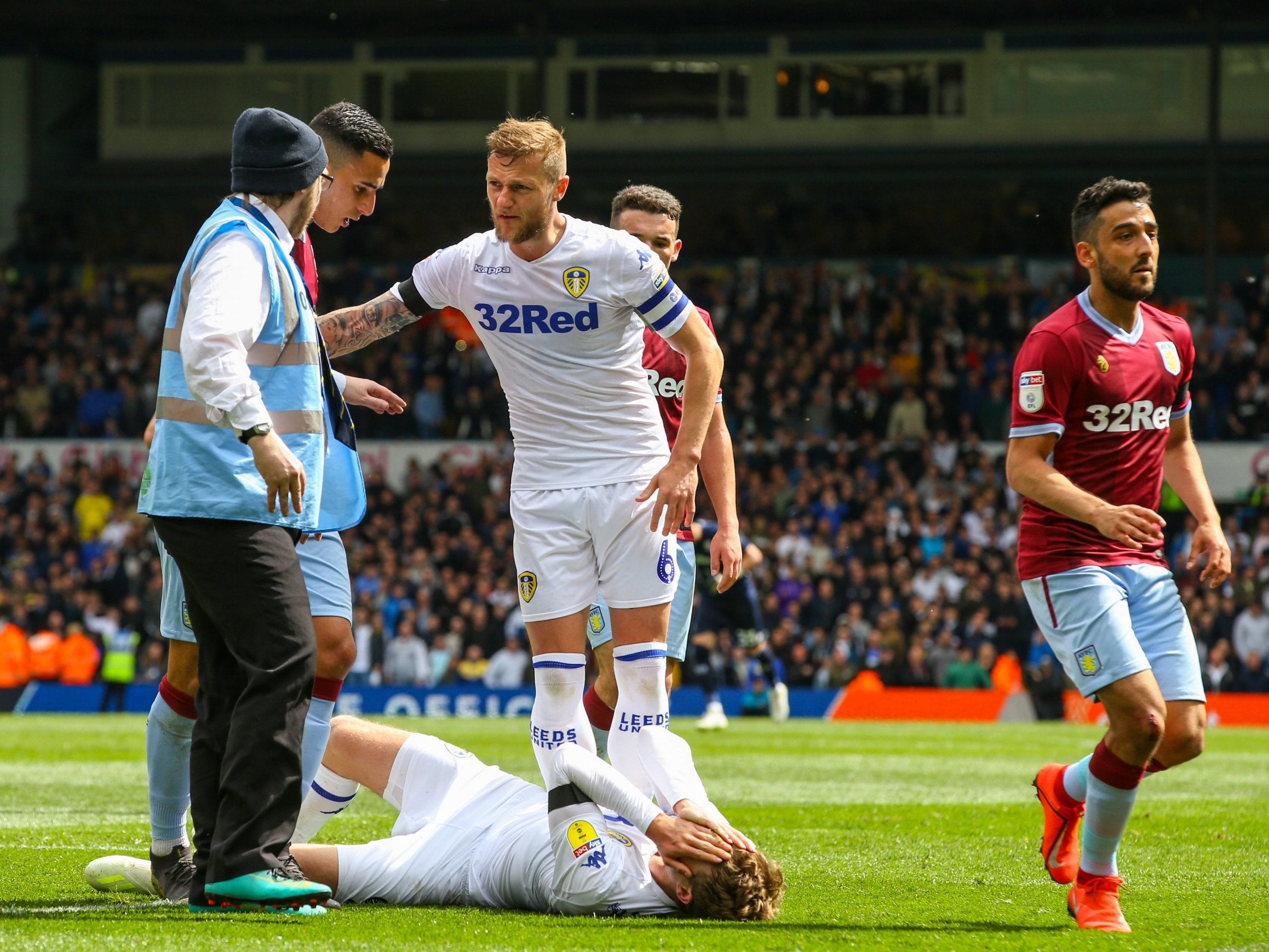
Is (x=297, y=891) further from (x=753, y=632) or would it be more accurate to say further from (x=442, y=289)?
(x=753, y=632)

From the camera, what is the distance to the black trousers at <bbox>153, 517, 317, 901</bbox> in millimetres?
4574

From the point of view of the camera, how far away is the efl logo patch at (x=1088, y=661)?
5.18m

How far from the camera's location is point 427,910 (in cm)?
514

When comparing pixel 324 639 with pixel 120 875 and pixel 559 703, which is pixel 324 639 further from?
pixel 120 875

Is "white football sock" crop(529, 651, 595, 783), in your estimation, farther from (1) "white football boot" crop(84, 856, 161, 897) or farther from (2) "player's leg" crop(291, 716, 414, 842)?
(1) "white football boot" crop(84, 856, 161, 897)

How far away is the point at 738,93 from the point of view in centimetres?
3158

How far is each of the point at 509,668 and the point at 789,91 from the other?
1463 cm

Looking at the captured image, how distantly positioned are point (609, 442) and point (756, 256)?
26.2m

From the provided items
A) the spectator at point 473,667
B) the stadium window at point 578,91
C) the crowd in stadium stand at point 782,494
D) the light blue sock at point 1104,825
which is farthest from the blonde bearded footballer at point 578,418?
the stadium window at point 578,91

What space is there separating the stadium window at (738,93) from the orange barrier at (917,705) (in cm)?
1432

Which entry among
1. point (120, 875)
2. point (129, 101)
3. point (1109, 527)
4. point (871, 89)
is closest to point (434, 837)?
point (120, 875)

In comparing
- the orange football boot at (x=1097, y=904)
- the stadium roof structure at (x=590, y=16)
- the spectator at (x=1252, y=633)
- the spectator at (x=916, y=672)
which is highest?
the stadium roof structure at (x=590, y=16)

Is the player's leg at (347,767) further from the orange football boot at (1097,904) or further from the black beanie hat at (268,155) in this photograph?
the orange football boot at (1097,904)

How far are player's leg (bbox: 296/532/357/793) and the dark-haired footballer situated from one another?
2277 mm
